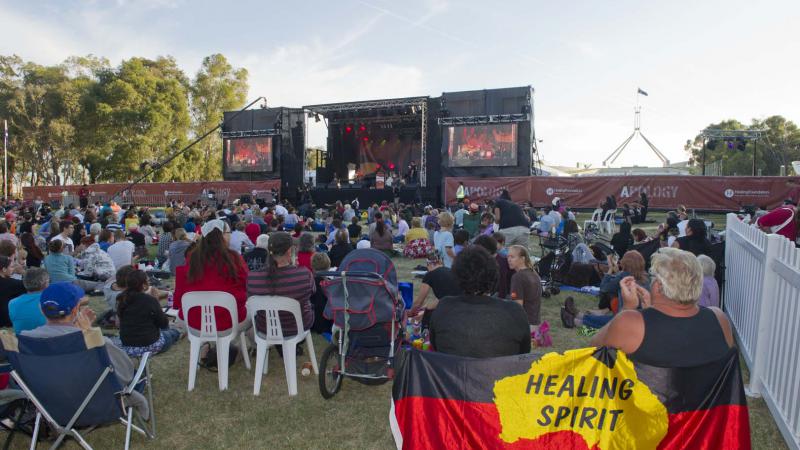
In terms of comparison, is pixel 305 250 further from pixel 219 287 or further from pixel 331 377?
pixel 331 377

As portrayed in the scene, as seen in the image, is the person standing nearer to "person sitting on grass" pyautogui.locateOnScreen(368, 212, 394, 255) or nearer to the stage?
"person sitting on grass" pyautogui.locateOnScreen(368, 212, 394, 255)

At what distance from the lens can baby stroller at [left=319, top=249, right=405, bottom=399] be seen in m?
4.04

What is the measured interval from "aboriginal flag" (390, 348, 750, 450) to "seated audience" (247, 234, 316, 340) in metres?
1.91

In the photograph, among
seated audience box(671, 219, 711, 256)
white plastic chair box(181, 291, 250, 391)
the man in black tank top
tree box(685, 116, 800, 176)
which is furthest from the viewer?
tree box(685, 116, 800, 176)

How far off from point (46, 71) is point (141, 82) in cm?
741

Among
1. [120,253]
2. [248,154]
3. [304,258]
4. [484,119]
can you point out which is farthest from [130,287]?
[248,154]

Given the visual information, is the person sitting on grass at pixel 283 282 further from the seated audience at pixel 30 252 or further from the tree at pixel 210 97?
the tree at pixel 210 97

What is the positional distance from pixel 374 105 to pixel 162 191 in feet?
43.5

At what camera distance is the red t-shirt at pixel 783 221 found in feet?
21.1

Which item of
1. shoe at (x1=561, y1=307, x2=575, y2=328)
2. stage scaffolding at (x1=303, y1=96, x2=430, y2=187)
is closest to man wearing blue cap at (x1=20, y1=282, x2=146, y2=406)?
shoe at (x1=561, y1=307, x2=575, y2=328)

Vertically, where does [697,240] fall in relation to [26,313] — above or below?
above

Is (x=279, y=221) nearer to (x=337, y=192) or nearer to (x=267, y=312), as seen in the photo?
(x=267, y=312)

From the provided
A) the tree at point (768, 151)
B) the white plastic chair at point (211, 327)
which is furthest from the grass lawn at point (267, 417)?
the tree at point (768, 151)

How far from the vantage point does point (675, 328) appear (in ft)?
7.81
